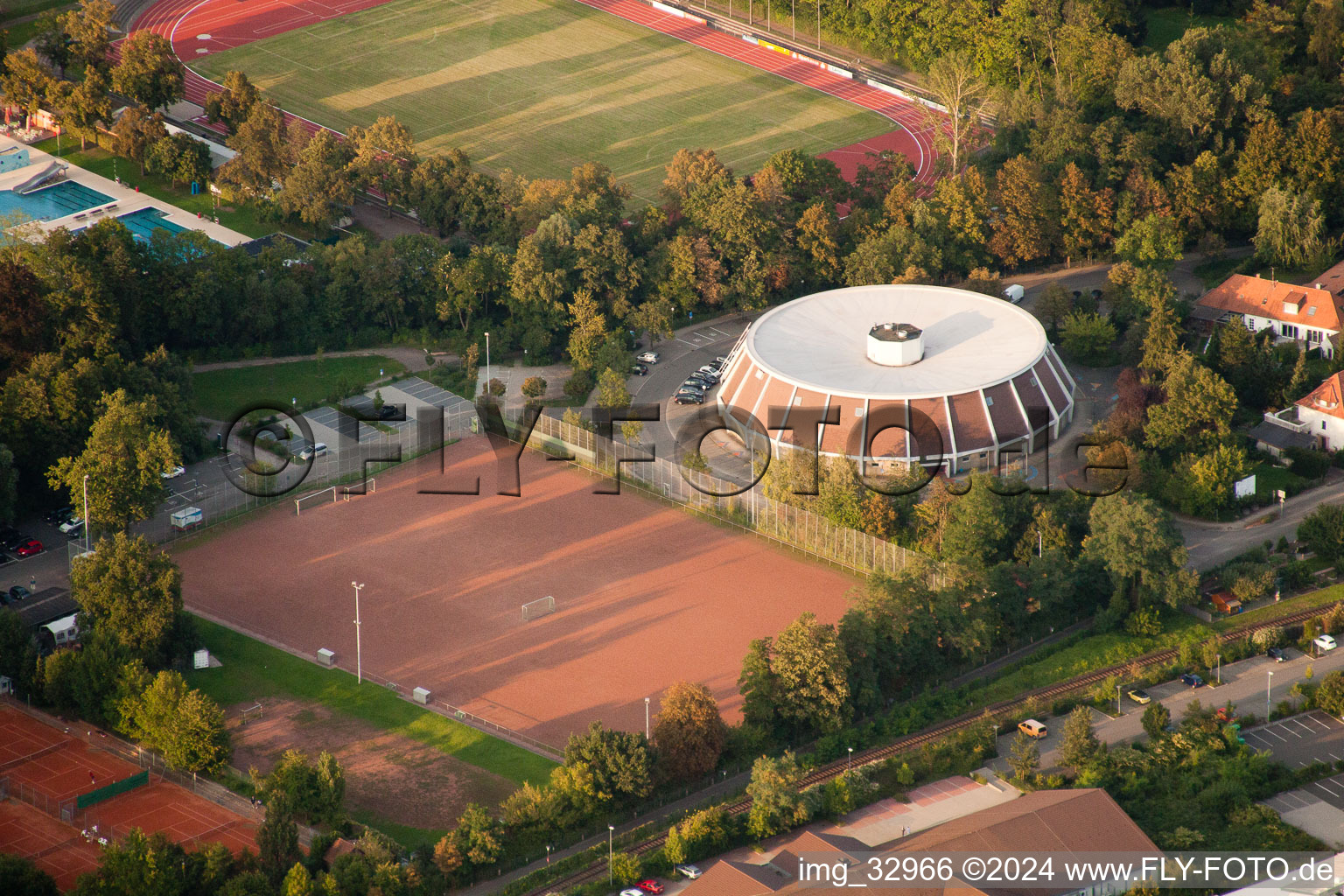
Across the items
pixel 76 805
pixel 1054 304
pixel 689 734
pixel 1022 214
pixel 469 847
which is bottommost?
pixel 76 805

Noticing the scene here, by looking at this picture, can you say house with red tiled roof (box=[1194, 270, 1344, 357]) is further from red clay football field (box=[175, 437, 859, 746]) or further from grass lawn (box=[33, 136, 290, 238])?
grass lawn (box=[33, 136, 290, 238])

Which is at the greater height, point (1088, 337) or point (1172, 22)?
point (1172, 22)

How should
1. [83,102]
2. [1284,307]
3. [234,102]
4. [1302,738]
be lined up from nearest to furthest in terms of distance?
[1302,738] < [1284,307] < [83,102] < [234,102]

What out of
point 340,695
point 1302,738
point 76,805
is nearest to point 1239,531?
point 1302,738

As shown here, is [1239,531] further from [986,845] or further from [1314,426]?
[986,845]

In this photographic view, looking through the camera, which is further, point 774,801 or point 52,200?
point 52,200

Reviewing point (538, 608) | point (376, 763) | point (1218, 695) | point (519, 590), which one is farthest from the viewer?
point (519, 590)

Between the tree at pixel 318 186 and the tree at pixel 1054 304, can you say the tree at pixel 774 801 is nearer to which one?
the tree at pixel 1054 304
